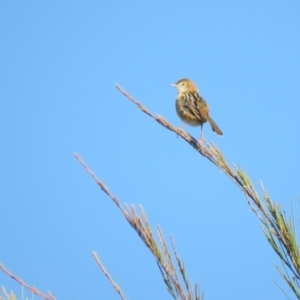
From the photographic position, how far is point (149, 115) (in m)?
3.08

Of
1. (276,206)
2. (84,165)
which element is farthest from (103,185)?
(276,206)

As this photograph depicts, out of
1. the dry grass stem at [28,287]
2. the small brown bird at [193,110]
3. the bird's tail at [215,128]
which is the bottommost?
the dry grass stem at [28,287]

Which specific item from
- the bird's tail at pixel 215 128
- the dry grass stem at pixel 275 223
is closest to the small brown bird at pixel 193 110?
the bird's tail at pixel 215 128

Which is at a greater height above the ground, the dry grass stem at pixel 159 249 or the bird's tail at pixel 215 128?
the bird's tail at pixel 215 128

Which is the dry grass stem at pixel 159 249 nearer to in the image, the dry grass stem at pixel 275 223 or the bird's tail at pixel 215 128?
the dry grass stem at pixel 275 223

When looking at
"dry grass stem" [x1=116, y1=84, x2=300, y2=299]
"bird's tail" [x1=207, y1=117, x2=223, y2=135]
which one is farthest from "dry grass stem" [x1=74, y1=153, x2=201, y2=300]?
"bird's tail" [x1=207, y1=117, x2=223, y2=135]

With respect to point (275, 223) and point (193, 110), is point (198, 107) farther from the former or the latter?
point (275, 223)

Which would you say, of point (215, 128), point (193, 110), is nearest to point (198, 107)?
point (193, 110)

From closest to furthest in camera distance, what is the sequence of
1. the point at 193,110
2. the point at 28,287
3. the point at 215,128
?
the point at 28,287 → the point at 215,128 → the point at 193,110

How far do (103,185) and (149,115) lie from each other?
742 millimetres

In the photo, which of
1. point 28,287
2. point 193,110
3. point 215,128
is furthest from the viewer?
point 193,110

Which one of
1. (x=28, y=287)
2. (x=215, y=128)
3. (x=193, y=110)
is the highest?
(x=193, y=110)

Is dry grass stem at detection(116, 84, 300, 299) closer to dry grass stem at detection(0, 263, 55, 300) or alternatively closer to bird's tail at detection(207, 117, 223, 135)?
dry grass stem at detection(0, 263, 55, 300)

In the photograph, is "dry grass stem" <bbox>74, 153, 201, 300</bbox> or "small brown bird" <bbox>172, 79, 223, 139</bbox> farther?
"small brown bird" <bbox>172, 79, 223, 139</bbox>
